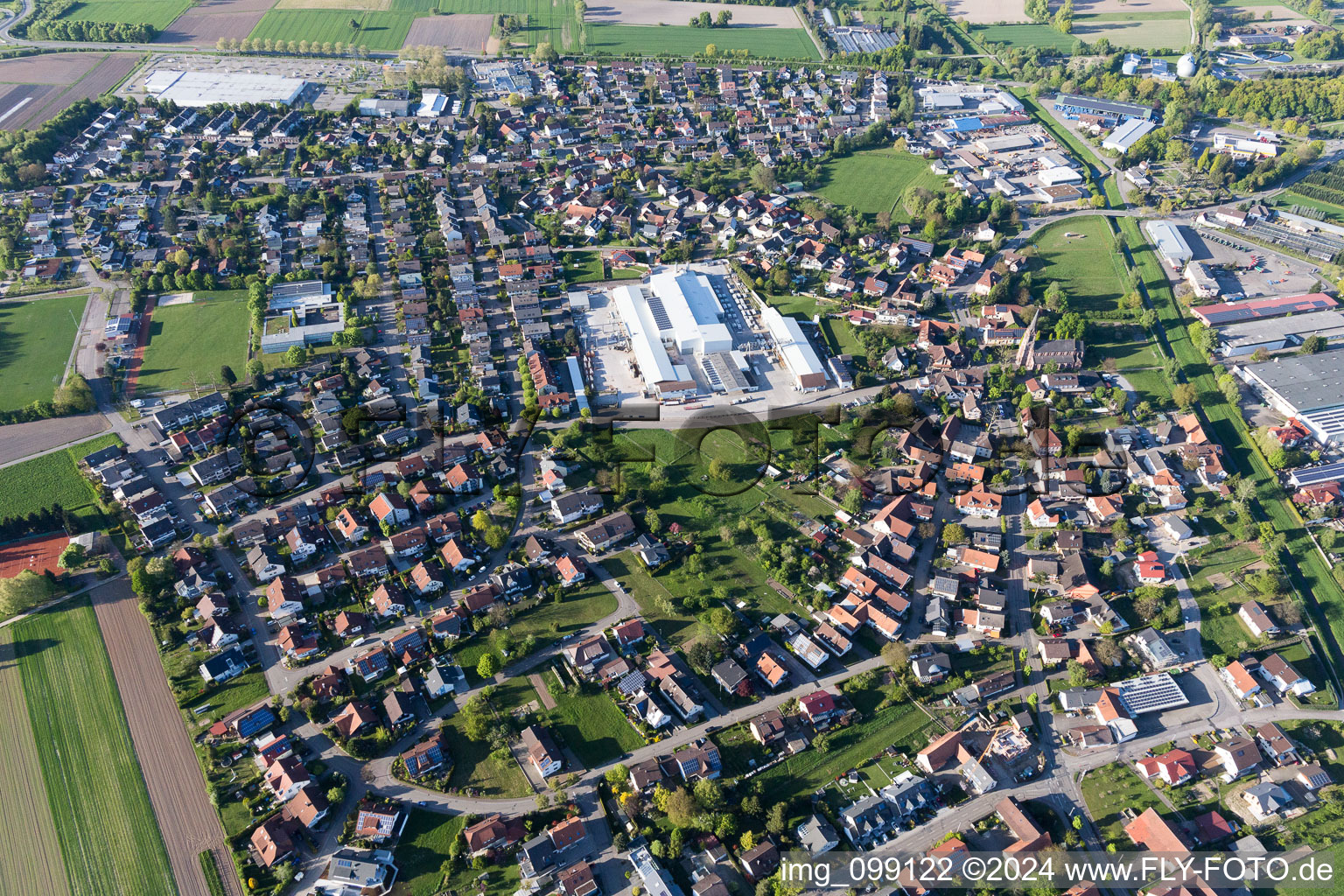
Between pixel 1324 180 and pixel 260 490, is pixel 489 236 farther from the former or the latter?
pixel 1324 180

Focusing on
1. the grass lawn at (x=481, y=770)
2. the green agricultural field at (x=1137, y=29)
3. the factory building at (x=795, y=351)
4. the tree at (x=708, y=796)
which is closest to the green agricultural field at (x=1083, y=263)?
the factory building at (x=795, y=351)

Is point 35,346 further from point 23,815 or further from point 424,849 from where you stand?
point 424,849

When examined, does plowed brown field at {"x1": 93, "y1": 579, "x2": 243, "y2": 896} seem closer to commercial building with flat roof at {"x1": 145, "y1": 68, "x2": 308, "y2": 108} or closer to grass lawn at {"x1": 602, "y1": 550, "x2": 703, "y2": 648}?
grass lawn at {"x1": 602, "y1": 550, "x2": 703, "y2": 648}

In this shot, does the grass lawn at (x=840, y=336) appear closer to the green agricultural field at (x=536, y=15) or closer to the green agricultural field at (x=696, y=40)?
the green agricultural field at (x=696, y=40)

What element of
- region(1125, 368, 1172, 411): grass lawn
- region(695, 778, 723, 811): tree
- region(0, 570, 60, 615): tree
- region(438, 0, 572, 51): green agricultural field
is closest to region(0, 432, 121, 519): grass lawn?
region(0, 570, 60, 615): tree

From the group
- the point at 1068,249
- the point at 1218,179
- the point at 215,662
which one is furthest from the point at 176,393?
the point at 1218,179

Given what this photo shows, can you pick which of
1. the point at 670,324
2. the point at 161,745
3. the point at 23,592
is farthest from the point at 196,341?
the point at 670,324
